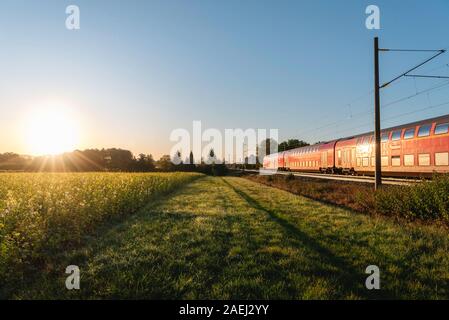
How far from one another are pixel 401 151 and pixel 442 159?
3859mm

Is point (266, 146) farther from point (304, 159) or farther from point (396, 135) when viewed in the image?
point (396, 135)

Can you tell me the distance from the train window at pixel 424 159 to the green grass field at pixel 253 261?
12547 millimetres

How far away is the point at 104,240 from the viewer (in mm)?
7543

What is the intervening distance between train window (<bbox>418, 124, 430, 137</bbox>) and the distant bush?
36.1 ft

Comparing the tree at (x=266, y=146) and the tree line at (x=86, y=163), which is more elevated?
the tree at (x=266, y=146)

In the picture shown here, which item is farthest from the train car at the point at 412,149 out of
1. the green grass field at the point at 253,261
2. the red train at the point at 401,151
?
the green grass field at the point at 253,261

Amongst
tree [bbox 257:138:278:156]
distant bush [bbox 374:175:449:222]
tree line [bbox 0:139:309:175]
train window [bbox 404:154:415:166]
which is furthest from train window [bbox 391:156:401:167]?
tree [bbox 257:138:278:156]

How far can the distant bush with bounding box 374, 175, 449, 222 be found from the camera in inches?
339

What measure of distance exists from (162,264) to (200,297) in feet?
5.15

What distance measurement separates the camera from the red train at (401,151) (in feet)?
59.8

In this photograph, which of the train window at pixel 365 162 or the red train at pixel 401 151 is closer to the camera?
the red train at pixel 401 151

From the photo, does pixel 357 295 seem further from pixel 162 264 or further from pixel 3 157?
pixel 3 157

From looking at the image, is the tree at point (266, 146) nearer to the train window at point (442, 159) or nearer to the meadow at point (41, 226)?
the train window at point (442, 159)

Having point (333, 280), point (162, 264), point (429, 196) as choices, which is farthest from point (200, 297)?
point (429, 196)
